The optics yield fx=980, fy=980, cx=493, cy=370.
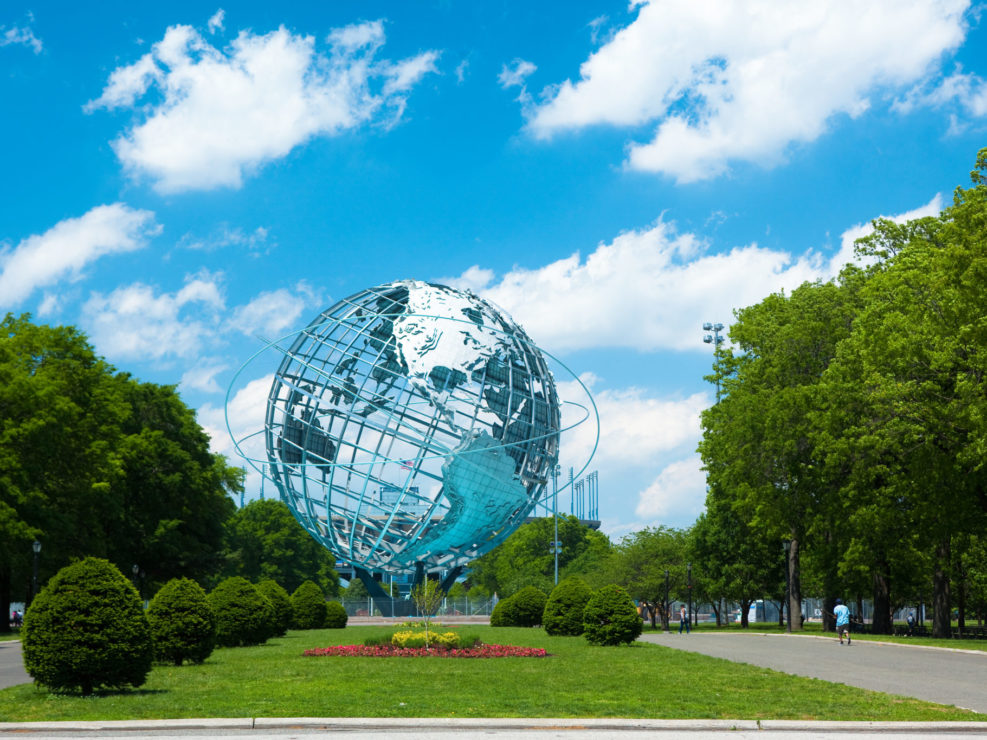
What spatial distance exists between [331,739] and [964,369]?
80.6 feet

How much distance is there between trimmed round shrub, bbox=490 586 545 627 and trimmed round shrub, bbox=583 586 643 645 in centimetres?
1419

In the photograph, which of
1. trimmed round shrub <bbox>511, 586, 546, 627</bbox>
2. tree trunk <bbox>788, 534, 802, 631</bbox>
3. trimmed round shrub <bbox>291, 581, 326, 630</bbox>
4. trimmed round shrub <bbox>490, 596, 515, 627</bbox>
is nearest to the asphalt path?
tree trunk <bbox>788, 534, 802, 631</bbox>

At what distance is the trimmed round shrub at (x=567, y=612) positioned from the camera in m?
33.0

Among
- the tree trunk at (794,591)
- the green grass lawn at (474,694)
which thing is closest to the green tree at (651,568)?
the tree trunk at (794,591)

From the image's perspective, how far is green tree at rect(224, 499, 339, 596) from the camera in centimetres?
7969

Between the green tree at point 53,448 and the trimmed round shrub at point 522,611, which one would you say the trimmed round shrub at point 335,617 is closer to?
the trimmed round shrub at point 522,611

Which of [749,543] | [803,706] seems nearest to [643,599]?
[749,543]

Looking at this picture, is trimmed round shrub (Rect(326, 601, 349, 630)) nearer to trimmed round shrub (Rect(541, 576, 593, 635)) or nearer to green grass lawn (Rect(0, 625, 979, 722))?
trimmed round shrub (Rect(541, 576, 593, 635))

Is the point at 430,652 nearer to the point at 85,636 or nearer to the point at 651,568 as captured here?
the point at 85,636

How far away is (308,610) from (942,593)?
24622 millimetres

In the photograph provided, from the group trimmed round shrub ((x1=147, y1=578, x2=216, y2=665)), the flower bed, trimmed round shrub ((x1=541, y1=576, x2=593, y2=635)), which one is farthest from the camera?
trimmed round shrub ((x1=541, y1=576, x2=593, y2=635))

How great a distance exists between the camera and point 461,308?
36.2m

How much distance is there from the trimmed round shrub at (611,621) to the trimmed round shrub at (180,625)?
38.9ft

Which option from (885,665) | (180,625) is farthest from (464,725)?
(885,665)
